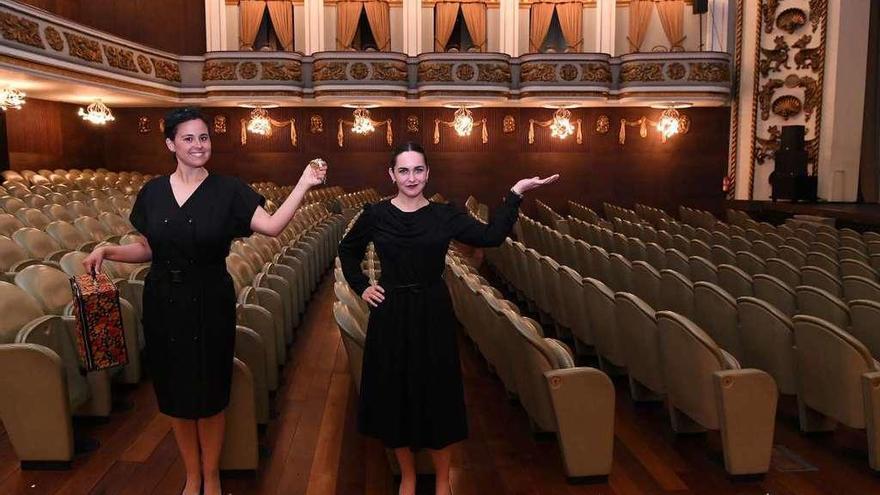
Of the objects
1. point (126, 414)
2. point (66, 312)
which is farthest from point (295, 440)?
point (66, 312)

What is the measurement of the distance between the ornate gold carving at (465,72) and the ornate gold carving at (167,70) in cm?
484

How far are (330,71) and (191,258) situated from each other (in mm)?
10221

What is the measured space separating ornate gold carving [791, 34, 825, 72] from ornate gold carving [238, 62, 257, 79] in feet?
28.8

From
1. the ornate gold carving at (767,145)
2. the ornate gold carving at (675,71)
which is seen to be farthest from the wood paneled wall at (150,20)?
the ornate gold carving at (767,145)

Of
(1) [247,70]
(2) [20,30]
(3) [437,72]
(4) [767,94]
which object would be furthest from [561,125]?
(2) [20,30]

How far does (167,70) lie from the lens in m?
11.7

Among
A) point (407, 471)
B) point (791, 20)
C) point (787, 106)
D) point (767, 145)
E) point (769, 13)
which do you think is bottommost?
point (407, 471)

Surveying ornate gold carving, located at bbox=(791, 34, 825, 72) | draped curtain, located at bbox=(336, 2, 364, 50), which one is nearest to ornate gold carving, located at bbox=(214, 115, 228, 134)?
draped curtain, located at bbox=(336, 2, 364, 50)

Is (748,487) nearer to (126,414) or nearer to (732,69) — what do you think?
(126,414)

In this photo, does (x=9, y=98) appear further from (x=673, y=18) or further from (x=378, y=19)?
(x=673, y=18)

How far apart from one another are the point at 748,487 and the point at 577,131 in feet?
38.5

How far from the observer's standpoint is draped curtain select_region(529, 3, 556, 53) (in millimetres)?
13680

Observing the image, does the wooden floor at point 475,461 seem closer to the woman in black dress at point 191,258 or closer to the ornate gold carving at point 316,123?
the woman in black dress at point 191,258

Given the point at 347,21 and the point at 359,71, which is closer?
the point at 359,71
